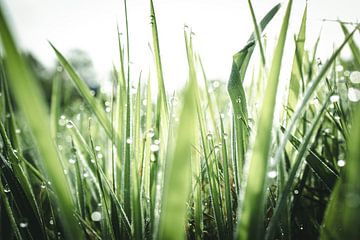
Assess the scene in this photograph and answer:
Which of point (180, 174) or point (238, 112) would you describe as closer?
point (180, 174)

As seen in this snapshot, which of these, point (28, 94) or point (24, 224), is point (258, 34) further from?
point (24, 224)

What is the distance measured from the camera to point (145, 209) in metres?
0.47

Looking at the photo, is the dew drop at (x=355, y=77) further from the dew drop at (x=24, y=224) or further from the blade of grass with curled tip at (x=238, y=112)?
the dew drop at (x=24, y=224)

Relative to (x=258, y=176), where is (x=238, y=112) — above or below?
above

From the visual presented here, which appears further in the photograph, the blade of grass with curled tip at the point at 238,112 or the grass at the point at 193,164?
the blade of grass with curled tip at the point at 238,112

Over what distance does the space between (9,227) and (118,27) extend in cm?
33

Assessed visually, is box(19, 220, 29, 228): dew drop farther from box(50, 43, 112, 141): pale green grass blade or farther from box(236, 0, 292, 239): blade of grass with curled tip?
box(236, 0, 292, 239): blade of grass with curled tip

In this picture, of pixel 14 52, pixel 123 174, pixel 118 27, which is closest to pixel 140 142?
pixel 123 174

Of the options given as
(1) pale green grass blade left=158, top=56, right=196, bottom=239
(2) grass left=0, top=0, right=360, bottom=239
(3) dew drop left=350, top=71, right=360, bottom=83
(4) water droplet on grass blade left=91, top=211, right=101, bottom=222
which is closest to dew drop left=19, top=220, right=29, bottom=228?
(2) grass left=0, top=0, right=360, bottom=239

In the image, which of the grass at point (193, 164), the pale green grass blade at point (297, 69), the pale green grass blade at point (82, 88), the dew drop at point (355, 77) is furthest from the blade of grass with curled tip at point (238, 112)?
the dew drop at point (355, 77)

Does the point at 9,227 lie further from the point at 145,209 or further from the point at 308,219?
the point at 308,219

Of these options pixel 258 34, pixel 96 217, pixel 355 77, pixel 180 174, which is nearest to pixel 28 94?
pixel 180 174

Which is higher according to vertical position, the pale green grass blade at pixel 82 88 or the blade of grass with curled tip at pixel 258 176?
the pale green grass blade at pixel 82 88

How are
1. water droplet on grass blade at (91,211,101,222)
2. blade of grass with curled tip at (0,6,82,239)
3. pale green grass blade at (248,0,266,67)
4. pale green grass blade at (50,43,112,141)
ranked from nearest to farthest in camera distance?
blade of grass with curled tip at (0,6,82,239)
pale green grass blade at (248,0,266,67)
pale green grass blade at (50,43,112,141)
water droplet on grass blade at (91,211,101,222)
